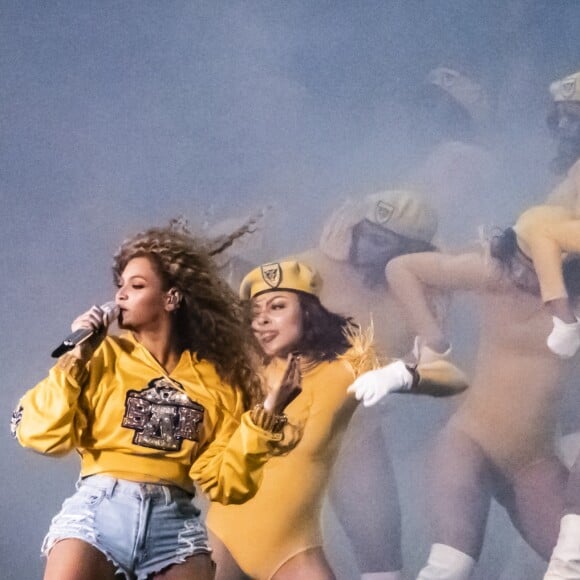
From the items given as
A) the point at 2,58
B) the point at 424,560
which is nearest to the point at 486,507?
the point at 424,560

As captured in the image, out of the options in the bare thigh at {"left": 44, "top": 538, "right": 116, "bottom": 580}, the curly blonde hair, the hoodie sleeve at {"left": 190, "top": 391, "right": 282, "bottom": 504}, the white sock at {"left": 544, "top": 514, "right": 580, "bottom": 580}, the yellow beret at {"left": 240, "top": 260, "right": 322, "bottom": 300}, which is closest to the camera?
the bare thigh at {"left": 44, "top": 538, "right": 116, "bottom": 580}

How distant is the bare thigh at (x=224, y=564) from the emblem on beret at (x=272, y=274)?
0.64 m

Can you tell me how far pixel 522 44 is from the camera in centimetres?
246

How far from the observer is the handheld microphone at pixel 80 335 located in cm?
155

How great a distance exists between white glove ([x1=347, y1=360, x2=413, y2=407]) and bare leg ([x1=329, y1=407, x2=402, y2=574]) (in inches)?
1.6

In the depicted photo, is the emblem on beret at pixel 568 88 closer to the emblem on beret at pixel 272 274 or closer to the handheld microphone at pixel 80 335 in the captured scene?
the emblem on beret at pixel 272 274

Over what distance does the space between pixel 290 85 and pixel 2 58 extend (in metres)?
0.79

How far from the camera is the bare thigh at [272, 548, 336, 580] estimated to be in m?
2.05

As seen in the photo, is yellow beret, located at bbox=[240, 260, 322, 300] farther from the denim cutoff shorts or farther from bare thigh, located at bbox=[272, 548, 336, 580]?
the denim cutoff shorts

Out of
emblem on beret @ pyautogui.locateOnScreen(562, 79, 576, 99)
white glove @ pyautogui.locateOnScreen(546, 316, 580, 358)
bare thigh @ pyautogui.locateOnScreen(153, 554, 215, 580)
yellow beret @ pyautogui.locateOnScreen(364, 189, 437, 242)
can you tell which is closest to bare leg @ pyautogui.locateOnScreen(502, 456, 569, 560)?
white glove @ pyautogui.locateOnScreen(546, 316, 580, 358)

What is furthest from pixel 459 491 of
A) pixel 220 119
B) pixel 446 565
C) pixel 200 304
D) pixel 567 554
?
pixel 220 119

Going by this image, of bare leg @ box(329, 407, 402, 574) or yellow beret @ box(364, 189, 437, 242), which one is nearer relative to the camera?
bare leg @ box(329, 407, 402, 574)

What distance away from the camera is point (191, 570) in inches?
61.2

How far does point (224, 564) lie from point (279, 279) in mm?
697
